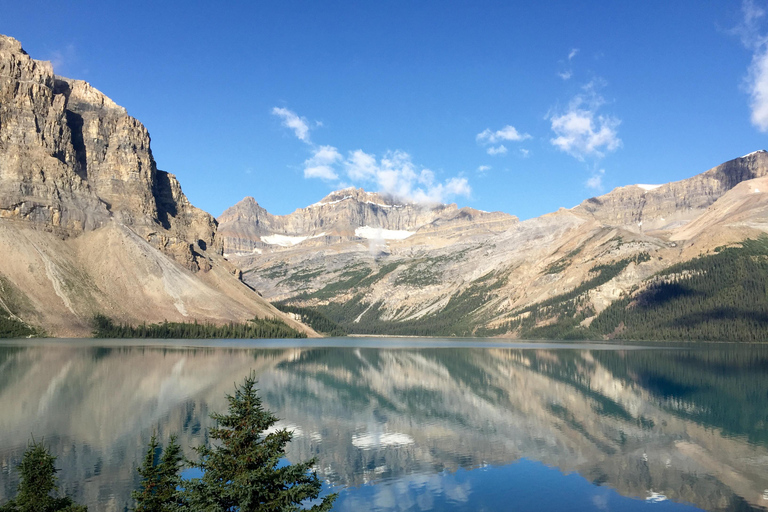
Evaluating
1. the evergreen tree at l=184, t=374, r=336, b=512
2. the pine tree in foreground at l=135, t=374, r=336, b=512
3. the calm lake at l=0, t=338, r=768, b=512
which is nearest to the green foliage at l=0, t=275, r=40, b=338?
the calm lake at l=0, t=338, r=768, b=512

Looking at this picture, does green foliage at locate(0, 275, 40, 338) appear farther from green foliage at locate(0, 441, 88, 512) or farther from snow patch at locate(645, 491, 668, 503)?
snow patch at locate(645, 491, 668, 503)

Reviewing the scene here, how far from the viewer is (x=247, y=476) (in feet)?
51.0

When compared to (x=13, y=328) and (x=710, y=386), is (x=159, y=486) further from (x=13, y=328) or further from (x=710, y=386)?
(x=13, y=328)

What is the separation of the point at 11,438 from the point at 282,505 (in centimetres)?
3229

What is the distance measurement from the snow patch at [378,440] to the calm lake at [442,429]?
0.52ft

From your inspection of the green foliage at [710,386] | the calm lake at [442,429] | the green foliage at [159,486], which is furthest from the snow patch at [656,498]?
the green foliage at [159,486]

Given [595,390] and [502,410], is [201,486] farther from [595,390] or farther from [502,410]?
[595,390]

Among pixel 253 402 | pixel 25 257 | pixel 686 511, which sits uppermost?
pixel 25 257

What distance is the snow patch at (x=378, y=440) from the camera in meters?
43.4

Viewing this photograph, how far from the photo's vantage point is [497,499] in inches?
1236

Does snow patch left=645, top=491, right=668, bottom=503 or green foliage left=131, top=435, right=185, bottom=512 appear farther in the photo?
snow patch left=645, top=491, right=668, bottom=503

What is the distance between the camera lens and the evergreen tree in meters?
15.7

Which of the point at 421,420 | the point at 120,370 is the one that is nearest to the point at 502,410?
the point at 421,420

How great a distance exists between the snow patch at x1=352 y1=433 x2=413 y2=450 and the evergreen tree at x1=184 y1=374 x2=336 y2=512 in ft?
88.6
